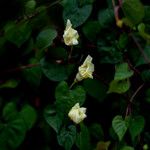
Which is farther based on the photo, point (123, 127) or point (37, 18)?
point (37, 18)

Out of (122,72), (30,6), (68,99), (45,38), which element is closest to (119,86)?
(122,72)

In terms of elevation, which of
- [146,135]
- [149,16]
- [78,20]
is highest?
[78,20]

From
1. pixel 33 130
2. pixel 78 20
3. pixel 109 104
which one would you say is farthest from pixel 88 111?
pixel 78 20

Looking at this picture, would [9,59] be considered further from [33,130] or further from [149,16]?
[149,16]

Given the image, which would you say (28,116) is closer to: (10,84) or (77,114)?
(10,84)

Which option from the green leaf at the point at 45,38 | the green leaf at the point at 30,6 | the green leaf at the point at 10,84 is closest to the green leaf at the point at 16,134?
the green leaf at the point at 10,84
